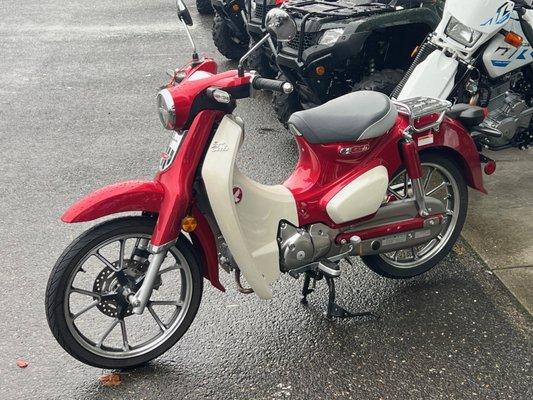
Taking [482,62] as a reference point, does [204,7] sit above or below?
below

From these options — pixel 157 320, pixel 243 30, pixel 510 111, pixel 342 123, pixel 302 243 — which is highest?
pixel 342 123

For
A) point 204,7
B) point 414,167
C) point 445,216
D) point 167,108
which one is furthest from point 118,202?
point 204,7

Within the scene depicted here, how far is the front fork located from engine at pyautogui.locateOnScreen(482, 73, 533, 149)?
1625 mm

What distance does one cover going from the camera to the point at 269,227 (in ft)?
10.5

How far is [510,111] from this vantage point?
196 inches

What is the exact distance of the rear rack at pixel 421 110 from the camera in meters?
3.40

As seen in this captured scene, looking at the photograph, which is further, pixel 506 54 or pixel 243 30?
pixel 243 30

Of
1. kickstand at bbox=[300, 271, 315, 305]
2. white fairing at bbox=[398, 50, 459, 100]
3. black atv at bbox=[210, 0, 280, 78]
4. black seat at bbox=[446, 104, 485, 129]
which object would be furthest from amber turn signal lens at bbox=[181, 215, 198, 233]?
black atv at bbox=[210, 0, 280, 78]

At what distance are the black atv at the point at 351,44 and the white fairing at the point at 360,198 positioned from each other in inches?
75.6

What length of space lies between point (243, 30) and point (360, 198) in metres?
5.19

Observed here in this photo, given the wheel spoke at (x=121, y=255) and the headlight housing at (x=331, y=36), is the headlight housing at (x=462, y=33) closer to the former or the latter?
the headlight housing at (x=331, y=36)

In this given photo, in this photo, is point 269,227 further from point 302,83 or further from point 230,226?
point 302,83

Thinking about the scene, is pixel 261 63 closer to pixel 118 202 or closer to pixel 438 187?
pixel 438 187

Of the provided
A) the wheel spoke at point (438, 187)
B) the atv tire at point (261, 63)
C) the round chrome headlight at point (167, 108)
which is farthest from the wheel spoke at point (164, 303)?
the atv tire at point (261, 63)
